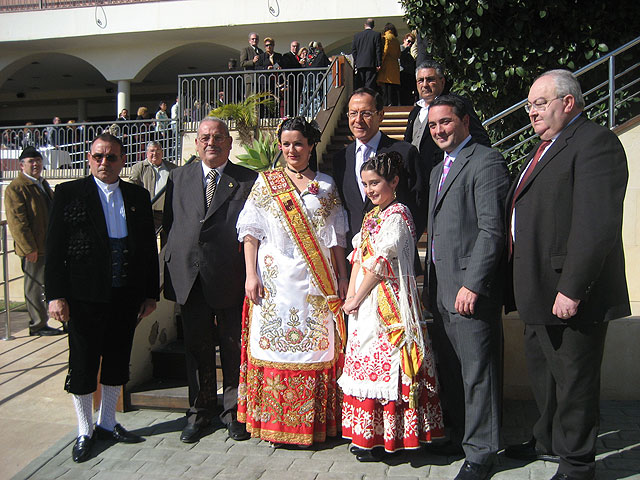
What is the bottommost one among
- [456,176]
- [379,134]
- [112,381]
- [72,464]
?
[72,464]

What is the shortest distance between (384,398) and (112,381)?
1.81 m

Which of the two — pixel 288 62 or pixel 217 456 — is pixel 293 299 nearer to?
pixel 217 456

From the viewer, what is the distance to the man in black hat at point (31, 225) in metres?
6.52

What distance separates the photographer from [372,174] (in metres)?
3.53

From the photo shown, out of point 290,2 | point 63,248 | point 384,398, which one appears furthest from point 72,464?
point 290,2

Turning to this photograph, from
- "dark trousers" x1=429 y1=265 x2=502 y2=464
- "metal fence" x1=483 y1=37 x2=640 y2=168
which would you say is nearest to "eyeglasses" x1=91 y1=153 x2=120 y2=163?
"dark trousers" x1=429 y1=265 x2=502 y2=464

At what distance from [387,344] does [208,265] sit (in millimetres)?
1264

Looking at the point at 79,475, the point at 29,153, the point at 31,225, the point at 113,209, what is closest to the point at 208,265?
the point at 113,209

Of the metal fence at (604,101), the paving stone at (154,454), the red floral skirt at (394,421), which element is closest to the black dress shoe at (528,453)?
the red floral skirt at (394,421)

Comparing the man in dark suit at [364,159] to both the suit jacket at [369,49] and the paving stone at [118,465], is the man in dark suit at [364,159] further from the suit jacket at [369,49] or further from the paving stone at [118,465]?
the suit jacket at [369,49]

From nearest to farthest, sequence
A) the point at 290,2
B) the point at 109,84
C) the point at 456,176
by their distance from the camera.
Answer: the point at 456,176
the point at 290,2
the point at 109,84

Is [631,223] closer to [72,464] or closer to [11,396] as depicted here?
[72,464]

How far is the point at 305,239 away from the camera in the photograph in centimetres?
372

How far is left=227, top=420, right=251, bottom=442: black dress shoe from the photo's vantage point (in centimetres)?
391
